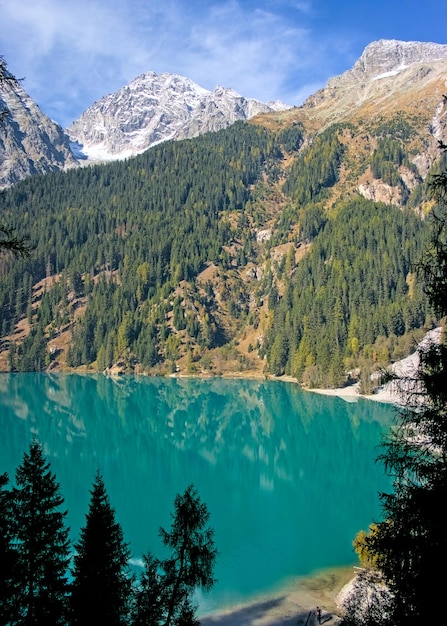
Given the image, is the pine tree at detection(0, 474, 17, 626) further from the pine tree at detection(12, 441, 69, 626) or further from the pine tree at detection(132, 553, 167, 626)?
the pine tree at detection(132, 553, 167, 626)

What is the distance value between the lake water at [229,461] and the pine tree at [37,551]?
10511mm

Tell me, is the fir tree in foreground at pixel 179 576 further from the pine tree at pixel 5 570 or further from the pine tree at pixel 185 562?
the pine tree at pixel 5 570

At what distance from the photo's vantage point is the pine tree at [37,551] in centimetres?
1569

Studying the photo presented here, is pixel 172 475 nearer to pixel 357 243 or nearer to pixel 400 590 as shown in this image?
pixel 400 590

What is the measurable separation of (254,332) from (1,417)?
104 metres

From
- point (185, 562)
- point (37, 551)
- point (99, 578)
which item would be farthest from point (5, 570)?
point (185, 562)

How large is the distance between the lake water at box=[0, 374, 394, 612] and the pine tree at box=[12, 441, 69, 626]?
34.5 ft

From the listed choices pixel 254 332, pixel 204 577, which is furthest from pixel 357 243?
pixel 204 577

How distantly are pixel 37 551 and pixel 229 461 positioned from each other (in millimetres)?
63053

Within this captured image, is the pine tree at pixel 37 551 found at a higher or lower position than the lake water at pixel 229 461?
lower

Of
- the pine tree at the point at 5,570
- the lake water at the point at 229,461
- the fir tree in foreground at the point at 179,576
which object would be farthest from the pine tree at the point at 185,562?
the lake water at the point at 229,461

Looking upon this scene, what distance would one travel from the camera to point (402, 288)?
155 m

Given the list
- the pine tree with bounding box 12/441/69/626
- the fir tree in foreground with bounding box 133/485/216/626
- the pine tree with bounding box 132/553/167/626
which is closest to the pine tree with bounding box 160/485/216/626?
the fir tree in foreground with bounding box 133/485/216/626

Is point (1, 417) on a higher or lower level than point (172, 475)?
higher
